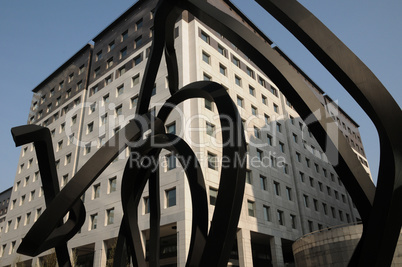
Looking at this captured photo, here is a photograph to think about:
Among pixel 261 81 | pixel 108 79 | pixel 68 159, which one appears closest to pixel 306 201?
pixel 261 81

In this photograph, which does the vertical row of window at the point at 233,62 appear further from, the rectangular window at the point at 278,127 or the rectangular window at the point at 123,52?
the rectangular window at the point at 123,52

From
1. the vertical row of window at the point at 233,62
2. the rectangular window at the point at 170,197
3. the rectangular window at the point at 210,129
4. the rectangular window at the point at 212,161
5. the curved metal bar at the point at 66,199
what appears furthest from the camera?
the vertical row of window at the point at 233,62

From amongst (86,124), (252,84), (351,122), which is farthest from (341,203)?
(86,124)

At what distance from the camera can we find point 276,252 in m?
28.0

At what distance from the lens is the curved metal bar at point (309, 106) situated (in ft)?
16.9

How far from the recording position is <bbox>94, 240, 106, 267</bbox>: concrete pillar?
2708cm

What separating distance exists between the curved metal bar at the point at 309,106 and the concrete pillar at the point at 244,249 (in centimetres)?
2074

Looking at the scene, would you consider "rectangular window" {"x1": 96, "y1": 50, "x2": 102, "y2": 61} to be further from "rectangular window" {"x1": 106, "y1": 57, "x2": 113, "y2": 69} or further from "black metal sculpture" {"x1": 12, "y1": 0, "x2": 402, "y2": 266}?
"black metal sculpture" {"x1": 12, "y1": 0, "x2": 402, "y2": 266}

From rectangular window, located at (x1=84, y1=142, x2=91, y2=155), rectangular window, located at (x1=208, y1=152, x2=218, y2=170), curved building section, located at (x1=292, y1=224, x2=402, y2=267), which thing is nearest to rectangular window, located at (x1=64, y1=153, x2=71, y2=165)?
rectangular window, located at (x1=84, y1=142, x2=91, y2=155)

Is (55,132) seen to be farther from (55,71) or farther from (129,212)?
(129,212)

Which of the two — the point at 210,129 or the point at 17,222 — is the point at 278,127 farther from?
the point at 17,222

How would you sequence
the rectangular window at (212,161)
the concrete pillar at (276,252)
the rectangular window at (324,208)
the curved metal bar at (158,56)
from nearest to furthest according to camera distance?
the curved metal bar at (158,56) → the rectangular window at (212,161) → the concrete pillar at (276,252) → the rectangular window at (324,208)

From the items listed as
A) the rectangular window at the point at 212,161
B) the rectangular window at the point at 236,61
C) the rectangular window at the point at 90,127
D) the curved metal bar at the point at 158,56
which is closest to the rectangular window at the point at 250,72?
the rectangular window at the point at 236,61

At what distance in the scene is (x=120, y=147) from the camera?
24.1ft
